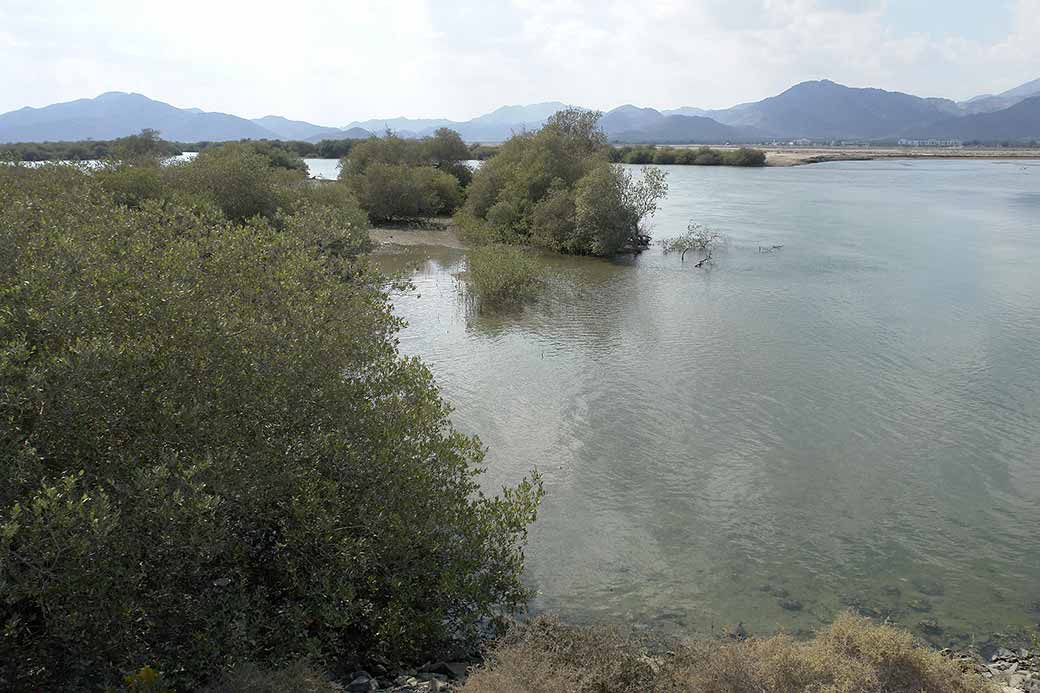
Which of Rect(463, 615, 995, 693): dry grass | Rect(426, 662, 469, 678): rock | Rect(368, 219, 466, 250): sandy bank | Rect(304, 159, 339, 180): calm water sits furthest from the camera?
Rect(304, 159, 339, 180): calm water

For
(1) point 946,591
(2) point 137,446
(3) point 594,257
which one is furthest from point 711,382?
(3) point 594,257

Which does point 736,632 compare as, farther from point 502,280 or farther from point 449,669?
point 502,280

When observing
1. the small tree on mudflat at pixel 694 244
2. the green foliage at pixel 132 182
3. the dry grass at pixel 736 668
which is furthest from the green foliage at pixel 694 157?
the dry grass at pixel 736 668

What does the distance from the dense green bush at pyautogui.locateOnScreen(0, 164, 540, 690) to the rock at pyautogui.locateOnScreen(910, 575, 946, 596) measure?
7.75m

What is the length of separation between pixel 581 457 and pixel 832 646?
9.47 meters

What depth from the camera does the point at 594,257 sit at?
156 ft

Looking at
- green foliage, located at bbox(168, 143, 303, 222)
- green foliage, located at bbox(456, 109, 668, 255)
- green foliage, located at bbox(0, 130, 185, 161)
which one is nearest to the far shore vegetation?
green foliage, located at bbox(168, 143, 303, 222)

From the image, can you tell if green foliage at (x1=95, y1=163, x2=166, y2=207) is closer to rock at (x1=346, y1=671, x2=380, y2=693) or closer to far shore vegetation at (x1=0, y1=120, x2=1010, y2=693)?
far shore vegetation at (x1=0, y1=120, x2=1010, y2=693)

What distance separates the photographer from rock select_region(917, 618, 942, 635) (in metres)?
12.2

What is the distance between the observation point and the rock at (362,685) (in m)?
9.68

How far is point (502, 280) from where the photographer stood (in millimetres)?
35375

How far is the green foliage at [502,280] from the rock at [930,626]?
24187 millimetres

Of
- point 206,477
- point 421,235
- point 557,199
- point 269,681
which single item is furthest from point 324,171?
point 269,681

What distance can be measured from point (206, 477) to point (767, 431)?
1571 centimetres
